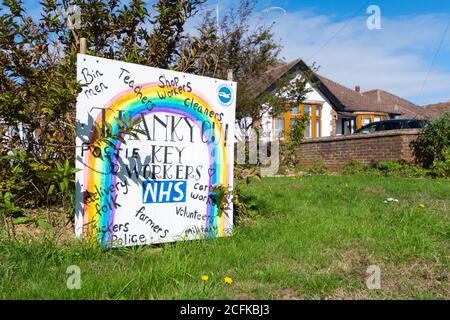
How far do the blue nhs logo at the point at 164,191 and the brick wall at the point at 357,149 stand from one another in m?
8.22

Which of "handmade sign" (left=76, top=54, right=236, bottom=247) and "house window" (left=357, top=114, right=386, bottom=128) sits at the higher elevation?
"house window" (left=357, top=114, right=386, bottom=128)

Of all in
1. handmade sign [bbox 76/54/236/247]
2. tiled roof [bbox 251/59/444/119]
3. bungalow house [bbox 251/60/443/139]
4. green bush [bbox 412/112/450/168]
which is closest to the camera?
handmade sign [bbox 76/54/236/247]

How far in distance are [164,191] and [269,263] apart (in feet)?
3.99

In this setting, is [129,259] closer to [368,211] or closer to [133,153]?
[133,153]

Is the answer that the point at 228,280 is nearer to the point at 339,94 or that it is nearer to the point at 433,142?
the point at 433,142

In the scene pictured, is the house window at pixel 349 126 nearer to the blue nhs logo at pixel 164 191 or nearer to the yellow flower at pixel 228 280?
the blue nhs logo at pixel 164 191

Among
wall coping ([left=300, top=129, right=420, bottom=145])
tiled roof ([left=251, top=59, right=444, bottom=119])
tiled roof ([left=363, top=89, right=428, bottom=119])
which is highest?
tiled roof ([left=363, top=89, right=428, bottom=119])

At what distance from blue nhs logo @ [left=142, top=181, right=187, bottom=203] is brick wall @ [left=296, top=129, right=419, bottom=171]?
8225 mm

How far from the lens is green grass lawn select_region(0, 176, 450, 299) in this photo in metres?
2.68

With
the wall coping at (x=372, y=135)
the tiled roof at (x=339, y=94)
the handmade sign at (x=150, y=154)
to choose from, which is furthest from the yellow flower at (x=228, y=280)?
the tiled roof at (x=339, y=94)

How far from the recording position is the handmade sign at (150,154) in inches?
135

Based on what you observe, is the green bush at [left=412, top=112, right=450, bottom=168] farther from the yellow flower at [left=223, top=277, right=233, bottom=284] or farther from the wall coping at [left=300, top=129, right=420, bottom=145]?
the yellow flower at [left=223, top=277, right=233, bottom=284]

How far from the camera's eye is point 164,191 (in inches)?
150

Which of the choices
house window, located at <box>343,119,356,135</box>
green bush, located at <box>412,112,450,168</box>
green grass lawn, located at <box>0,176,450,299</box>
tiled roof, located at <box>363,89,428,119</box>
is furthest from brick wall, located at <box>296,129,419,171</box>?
tiled roof, located at <box>363,89,428,119</box>
